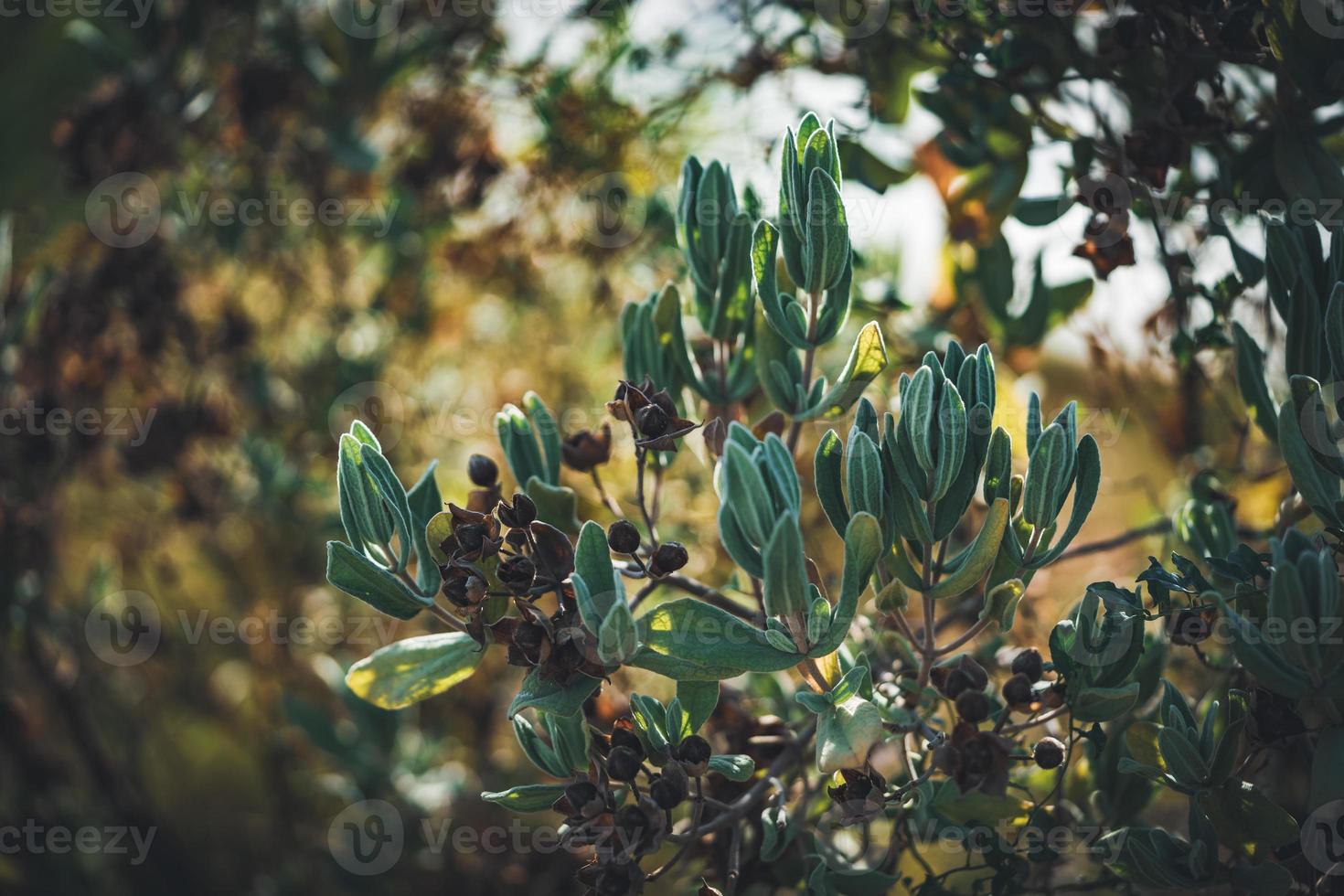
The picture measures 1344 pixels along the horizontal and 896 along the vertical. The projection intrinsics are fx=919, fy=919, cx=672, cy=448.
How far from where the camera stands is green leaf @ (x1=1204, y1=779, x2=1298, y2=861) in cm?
71

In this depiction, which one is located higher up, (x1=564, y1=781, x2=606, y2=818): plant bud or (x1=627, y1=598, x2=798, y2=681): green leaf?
(x1=627, y1=598, x2=798, y2=681): green leaf

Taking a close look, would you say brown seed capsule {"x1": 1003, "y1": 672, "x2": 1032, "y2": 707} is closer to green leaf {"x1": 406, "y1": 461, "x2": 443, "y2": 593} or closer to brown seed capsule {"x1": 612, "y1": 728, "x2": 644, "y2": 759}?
brown seed capsule {"x1": 612, "y1": 728, "x2": 644, "y2": 759}

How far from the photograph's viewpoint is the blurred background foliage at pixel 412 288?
0.98 meters

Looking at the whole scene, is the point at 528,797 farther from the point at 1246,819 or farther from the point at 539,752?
the point at 1246,819

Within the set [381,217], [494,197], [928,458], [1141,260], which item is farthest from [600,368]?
[928,458]

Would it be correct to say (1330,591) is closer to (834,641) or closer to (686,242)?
(834,641)

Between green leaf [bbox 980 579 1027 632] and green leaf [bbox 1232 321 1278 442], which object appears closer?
green leaf [bbox 980 579 1027 632]

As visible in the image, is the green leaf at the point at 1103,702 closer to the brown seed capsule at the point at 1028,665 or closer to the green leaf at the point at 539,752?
the brown seed capsule at the point at 1028,665

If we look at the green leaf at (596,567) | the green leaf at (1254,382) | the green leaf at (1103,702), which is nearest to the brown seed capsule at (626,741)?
the green leaf at (596,567)

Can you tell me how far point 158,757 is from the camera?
6.68 ft

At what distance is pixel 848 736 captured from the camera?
0.62 metres

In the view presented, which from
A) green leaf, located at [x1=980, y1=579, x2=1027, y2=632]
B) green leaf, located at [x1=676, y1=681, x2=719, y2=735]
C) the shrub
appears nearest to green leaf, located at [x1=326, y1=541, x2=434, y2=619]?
the shrub

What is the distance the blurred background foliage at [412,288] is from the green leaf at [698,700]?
0.57 metres

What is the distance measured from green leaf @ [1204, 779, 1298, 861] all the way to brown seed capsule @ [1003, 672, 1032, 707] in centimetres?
18
